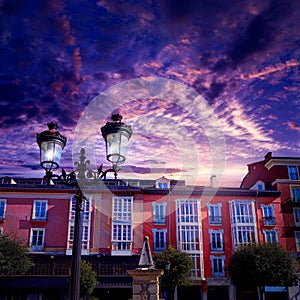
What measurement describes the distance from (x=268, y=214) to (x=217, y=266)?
7.30 meters

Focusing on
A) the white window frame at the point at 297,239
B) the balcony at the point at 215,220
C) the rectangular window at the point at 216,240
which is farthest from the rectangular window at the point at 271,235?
the balcony at the point at 215,220

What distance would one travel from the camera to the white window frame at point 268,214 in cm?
3356

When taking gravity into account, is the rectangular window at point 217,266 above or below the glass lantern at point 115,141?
below

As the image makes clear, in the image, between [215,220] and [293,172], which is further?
[293,172]

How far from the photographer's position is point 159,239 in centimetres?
3275

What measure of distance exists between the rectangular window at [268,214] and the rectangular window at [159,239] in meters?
10.00

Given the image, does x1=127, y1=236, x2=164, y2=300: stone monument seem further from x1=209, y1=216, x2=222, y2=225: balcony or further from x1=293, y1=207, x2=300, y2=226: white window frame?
x1=293, y1=207, x2=300, y2=226: white window frame

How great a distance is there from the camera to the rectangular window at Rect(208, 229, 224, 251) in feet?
108

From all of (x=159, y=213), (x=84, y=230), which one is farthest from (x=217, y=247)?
(x=84, y=230)

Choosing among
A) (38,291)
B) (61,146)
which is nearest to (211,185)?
(38,291)

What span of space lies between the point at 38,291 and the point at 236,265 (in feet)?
52.9

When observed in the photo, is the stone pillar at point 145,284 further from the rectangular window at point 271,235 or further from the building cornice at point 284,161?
the building cornice at point 284,161

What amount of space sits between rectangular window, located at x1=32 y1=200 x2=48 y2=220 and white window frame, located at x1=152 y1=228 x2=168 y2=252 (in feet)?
34.2

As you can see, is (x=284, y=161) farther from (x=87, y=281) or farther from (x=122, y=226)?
(x=87, y=281)
